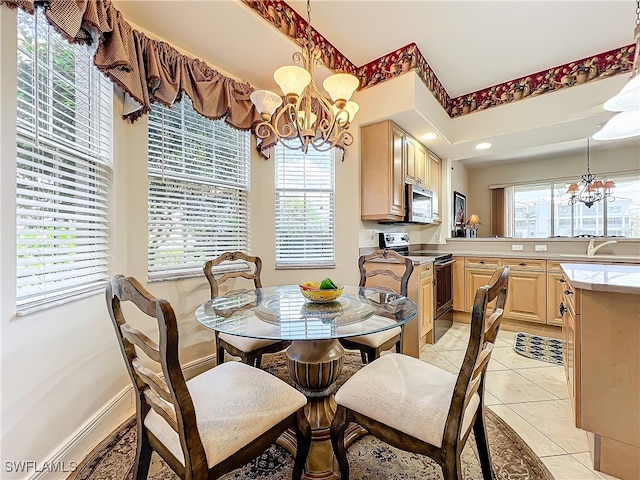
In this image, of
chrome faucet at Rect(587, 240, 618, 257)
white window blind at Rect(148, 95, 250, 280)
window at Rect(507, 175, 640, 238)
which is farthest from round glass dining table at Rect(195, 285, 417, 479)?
window at Rect(507, 175, 640, 238)

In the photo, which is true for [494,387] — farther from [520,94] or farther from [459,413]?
[520,94]

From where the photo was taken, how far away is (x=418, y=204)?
3420mm

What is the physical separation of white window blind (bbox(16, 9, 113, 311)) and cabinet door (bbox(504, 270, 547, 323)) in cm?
398

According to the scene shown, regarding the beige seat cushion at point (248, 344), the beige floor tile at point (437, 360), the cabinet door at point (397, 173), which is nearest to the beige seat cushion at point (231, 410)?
the beige seat cushion at point (248, 344)

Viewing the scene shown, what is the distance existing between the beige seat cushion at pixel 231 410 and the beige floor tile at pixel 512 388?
175cm

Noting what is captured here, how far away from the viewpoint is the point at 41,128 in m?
1.36

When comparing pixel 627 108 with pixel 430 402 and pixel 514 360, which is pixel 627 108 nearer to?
pixel 430 402

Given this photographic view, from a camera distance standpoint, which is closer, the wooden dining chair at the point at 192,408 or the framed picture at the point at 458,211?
the wooden dining chair at the point at 192,408

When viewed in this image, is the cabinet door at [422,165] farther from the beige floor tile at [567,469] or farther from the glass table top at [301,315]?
the beige floor tile at [567,469]

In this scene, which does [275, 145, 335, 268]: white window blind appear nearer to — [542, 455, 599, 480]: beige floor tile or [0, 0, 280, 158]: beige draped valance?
[0, 0, 280, 158]: beige draped valance

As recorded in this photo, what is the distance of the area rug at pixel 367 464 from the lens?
136 cm

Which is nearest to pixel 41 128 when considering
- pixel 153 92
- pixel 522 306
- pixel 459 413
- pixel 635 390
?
pixel 153 92

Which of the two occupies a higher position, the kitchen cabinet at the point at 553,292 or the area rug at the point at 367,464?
the kitchen cabinet at the point at 553,292

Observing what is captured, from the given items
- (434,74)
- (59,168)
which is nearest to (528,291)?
(434,74)
